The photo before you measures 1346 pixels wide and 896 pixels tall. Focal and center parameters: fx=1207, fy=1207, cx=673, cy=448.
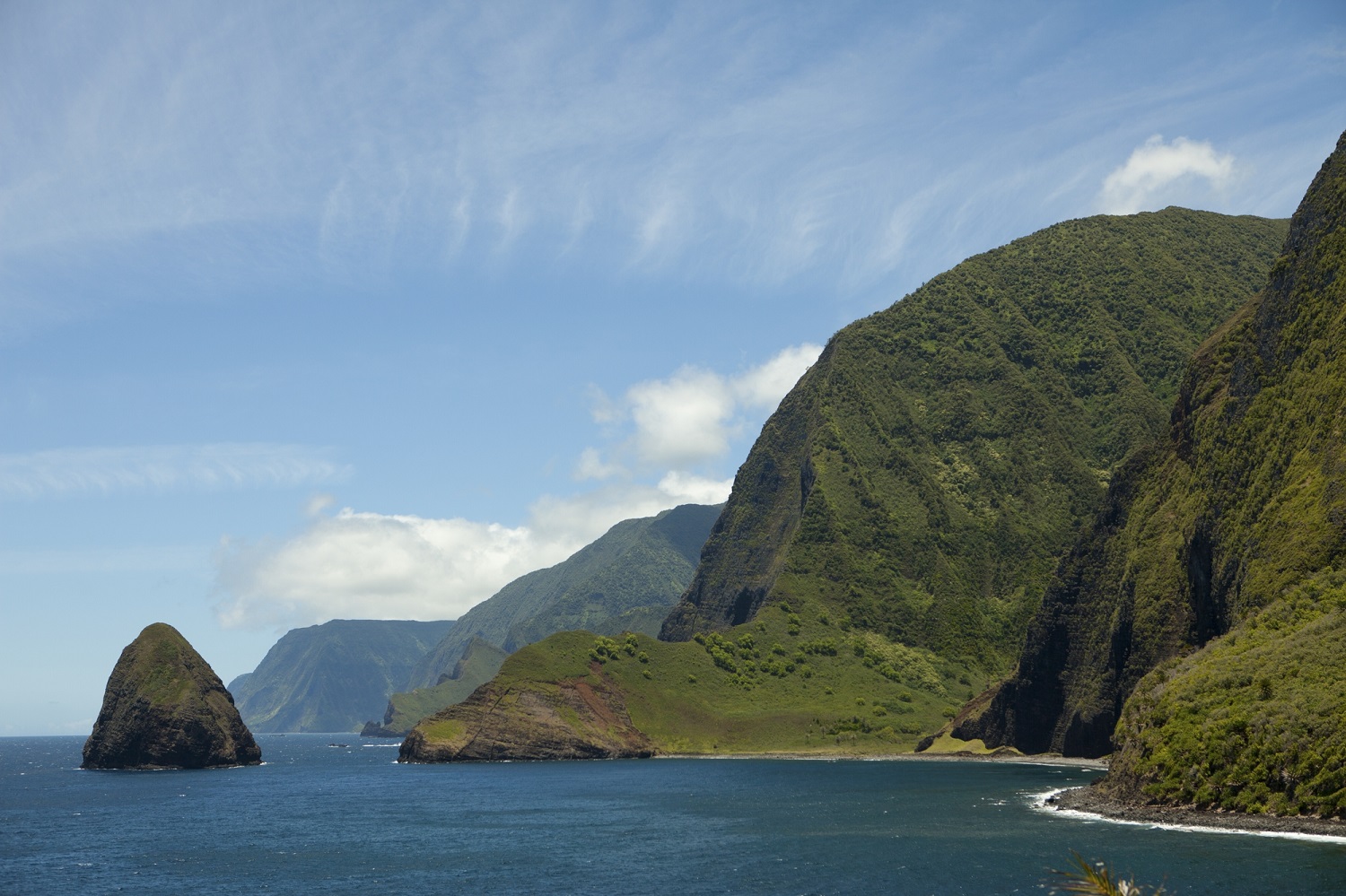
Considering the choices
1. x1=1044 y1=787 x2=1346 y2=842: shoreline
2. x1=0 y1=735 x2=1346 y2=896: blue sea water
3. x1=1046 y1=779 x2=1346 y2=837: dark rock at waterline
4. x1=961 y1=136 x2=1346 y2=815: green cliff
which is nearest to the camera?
x1=0 y1=735 x2=1346 y2=896: blue sea water

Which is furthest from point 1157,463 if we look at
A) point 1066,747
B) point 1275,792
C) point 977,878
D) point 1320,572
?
point 977,878

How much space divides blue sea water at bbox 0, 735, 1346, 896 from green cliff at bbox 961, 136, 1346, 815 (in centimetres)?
1056

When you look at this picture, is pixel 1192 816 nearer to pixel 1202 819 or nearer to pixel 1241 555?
pixel 1202 819

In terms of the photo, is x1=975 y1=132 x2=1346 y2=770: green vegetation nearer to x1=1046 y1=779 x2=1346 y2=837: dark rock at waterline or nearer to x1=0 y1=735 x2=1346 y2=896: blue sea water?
x1=1046 y1=779 x2=1346 y2=837: dark rock at waterline

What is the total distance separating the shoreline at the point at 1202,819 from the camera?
294ft

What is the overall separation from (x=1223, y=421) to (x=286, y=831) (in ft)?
430

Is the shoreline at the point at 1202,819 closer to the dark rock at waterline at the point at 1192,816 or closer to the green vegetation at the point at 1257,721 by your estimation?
the dark rock at waterline at the point at 1192,816

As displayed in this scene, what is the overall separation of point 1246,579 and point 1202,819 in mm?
45018

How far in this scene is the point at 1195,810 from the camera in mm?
103125

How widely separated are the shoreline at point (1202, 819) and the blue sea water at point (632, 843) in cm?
277

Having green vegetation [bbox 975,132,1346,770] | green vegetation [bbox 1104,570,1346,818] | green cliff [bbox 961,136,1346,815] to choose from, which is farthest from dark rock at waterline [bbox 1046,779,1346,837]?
green vegetation [bbox 975,132,1346,770]

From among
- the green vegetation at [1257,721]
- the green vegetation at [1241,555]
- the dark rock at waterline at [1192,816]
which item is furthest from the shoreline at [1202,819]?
the green vegetation at [1241,555]

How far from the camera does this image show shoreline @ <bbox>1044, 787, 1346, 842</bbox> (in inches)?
3529

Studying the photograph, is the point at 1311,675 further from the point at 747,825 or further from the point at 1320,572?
the point at 747,825
